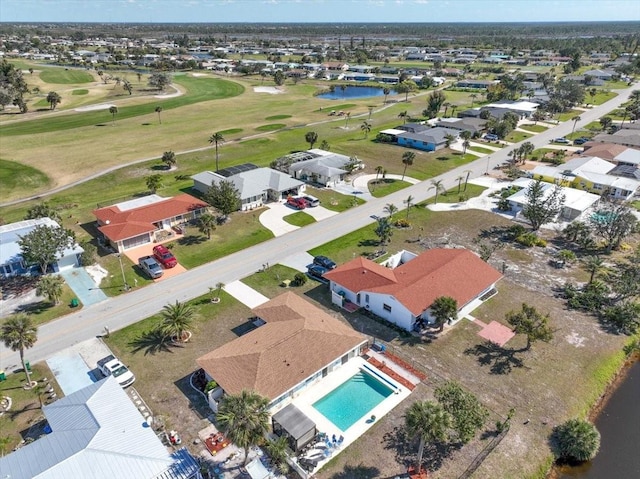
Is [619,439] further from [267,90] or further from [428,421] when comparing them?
[267,90]

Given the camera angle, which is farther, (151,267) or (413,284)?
(151,267)

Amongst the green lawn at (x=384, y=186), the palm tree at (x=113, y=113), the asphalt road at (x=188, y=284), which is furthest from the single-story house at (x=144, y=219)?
the palm tree at (x=113, y=113)

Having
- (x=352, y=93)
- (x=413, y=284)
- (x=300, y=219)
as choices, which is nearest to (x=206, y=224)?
(x=300, y=219)

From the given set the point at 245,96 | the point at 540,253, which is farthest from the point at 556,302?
the point at 245,96

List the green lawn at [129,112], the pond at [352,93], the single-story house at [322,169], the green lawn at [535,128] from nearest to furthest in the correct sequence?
the single-story house at [322,169]
the green lawn at [129,112]
the green lawn at [535,128]
the pond at [352,93]

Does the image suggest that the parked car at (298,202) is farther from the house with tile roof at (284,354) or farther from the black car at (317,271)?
the house with tile roof at (284,354)

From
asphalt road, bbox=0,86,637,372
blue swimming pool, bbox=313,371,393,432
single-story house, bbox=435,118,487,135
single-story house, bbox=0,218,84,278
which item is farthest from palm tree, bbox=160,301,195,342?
single-story house, bbox=435,118,487,135
